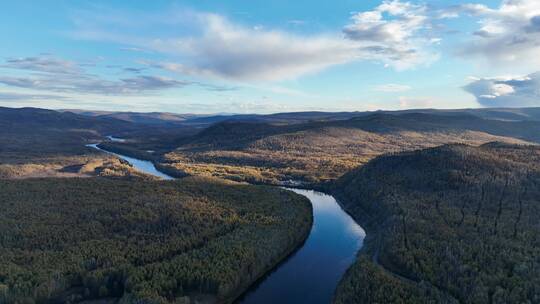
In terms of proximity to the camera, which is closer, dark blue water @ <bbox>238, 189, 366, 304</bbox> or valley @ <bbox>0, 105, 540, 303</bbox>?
valley @ <bbox>0, 105, 540, 303</bbox>

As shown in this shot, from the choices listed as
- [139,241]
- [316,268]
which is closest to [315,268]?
[316,268]

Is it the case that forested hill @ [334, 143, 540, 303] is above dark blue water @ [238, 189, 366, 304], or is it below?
above

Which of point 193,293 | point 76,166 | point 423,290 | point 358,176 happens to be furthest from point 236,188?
point 76,166

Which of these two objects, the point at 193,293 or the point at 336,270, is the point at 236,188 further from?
the point at 193,293

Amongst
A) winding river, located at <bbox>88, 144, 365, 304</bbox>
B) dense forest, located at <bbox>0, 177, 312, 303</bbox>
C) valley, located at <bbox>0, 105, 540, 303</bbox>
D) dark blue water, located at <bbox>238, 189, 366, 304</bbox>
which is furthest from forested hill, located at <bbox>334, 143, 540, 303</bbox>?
dense forest, located at <bbox>0, 177, 312, 303</bbox>

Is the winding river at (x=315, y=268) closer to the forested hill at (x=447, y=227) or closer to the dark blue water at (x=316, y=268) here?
the dark blue water at (x=316, y=268)

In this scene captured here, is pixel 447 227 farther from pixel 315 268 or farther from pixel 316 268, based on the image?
pixel 315 268

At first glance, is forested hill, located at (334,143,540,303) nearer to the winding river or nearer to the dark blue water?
the dark blue water
